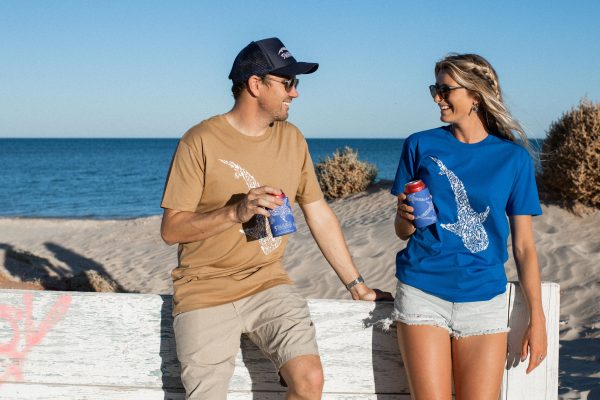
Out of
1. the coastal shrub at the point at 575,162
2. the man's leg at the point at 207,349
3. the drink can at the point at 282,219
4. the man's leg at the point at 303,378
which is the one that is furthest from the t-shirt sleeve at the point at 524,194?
the coastal shrub at the point at 575,162

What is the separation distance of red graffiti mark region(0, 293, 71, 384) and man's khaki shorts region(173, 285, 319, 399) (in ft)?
1.80

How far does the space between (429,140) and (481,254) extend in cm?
58

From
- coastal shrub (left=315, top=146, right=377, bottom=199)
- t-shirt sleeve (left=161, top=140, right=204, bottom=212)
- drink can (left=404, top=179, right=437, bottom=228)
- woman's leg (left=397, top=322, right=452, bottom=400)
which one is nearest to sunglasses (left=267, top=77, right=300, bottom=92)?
t-shirt sleeve (left=161, top=140, right=204, bottom=212)

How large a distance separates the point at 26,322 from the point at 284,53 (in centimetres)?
167

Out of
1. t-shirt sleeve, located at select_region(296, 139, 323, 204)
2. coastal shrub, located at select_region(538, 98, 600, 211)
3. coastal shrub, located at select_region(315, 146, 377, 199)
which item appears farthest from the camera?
coastal shrub, located at select_region(315, 146, 377, 199)

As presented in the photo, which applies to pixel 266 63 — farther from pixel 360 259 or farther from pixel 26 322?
pixel 360 259

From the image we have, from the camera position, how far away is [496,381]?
2.80 m

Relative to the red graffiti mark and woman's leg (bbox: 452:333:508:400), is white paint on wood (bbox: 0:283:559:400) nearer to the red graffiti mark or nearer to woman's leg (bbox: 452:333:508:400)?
the red graffiti mark

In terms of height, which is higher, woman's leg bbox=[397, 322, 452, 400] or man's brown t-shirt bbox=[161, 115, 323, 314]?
man's brown t-shirt bbox=[161, 115, 323, 314]

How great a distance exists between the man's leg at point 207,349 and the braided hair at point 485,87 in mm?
1502

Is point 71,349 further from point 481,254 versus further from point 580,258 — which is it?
point 580,258

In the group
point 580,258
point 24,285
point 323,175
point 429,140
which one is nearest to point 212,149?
point 429,140

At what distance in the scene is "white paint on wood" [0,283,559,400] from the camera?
9.75 ft

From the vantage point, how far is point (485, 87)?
3.15 m
